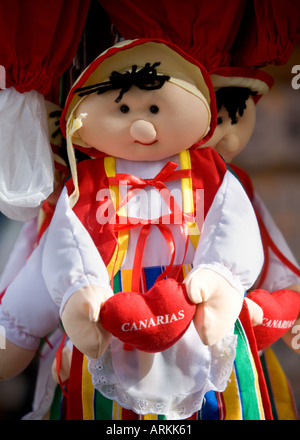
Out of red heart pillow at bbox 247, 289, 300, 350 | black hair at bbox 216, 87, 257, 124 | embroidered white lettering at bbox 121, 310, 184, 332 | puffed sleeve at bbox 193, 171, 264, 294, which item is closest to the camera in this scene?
embroidered white lettering at bbox 121, 310, 184, 332

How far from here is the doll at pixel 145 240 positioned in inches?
36.9

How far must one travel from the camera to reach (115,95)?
3.49 feet

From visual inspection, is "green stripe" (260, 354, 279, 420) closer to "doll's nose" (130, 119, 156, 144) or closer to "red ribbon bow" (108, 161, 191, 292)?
"red ribbon bow" (108, 161, 191, 292)

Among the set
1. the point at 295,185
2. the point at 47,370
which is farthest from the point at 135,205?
the point at 295,185

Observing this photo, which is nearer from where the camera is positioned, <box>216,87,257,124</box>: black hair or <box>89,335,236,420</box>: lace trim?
<box>89,335,236,420</box>: lace trim

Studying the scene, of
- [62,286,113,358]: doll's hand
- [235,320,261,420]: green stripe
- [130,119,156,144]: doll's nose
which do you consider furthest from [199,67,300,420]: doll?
[62,286,113,358]: doll's hand

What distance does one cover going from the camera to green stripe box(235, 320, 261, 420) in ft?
3.29

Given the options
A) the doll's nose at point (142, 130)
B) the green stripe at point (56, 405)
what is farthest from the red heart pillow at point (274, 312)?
the green stripe at point (56, 405)

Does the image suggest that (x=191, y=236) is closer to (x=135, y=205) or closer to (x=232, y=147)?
(x=135, y=205)

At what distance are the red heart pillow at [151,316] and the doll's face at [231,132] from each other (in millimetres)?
442

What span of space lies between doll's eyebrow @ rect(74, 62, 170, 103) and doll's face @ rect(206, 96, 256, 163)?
0.23 meters

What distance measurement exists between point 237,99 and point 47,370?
730 millimetres

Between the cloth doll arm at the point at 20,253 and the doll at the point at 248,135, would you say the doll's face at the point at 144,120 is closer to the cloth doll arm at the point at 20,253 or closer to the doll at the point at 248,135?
the doll at the point at 248,135
